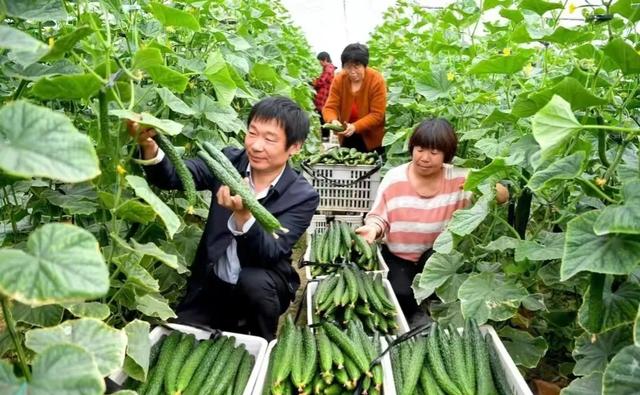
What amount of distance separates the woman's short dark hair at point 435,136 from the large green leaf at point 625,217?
166 centimetres

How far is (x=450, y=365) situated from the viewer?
218 centimetres

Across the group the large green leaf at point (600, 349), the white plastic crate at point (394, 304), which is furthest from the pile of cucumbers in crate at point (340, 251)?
the large green leaf at point (600, 349)

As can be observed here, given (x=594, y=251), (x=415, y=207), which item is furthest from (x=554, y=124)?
(x=415, y=207)

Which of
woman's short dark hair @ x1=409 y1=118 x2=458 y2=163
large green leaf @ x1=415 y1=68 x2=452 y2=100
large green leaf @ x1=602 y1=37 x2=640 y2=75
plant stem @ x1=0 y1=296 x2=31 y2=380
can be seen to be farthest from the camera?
large green leaf @ x1=415 y1=68 x2=452 y2=100

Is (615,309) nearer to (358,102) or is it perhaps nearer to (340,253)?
(340,253)

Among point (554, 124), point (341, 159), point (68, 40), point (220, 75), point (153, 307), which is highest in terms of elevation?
point (68, 40)

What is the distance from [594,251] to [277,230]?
51.4 inches

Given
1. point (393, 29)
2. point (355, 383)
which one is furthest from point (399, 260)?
point (393, 29)

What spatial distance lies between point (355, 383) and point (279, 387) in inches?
10.8

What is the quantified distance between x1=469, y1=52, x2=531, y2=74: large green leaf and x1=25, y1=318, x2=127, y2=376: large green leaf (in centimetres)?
178

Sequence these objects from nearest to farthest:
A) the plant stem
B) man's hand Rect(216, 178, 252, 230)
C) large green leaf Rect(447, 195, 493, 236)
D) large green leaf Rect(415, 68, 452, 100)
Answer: the plant stem, man's hand Rect(216, 178, 252, 230), large green leaf Rect(447, 195, 493, 236), large green leaf Rect(415, 68, 452, 100)

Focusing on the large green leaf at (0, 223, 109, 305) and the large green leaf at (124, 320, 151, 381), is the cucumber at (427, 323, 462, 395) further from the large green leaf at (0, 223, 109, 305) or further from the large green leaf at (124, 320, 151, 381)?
the large green leaf at (0, 223, 109, 305)

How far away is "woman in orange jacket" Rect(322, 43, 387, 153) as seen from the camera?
564 cm

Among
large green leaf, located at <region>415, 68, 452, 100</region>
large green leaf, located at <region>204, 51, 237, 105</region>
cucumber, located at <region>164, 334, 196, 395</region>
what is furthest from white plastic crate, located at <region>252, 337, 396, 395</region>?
large green leaf, located at <region>415, 68, 452, 100</region>
